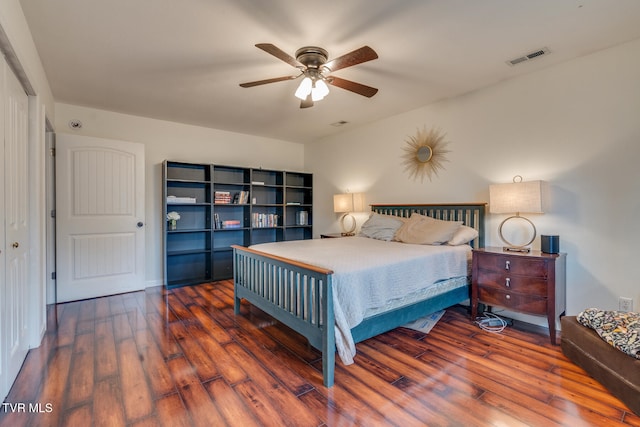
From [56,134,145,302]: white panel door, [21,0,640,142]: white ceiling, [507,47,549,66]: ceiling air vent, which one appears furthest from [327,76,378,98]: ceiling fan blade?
[56,134,145,302]: white panel door

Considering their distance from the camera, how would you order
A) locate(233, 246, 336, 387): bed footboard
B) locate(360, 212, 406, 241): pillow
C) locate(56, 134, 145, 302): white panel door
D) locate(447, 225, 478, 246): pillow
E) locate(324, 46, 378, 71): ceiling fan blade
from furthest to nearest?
1. locate(360, 212, 406, 241): pillow
2. locate(56, 134, 145, 302): white panel door
3. locate(447, 225, 478, 246): pillow
4. locate(324, 46, 378, 71): ceiling fan blade
5. locate(233, 246, 336, 387): bed footboard

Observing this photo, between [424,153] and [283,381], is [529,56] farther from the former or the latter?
[283,381]

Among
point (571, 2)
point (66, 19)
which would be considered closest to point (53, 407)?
point (66, 19)

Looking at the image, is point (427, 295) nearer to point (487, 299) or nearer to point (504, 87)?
point (487, 299)

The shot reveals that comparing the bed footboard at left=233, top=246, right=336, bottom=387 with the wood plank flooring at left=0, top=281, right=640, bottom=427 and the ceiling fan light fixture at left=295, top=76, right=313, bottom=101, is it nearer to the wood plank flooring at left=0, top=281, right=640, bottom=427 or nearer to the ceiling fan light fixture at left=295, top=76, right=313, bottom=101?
the wood plank flooring at left=0, top=281, right=640, bottom=427

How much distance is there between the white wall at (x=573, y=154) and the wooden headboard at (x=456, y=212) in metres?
0.11

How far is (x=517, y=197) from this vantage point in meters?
2.65

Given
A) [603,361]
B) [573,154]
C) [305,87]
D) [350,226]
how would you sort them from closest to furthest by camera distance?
1. [603,361]
2. [305,87]
3. [573,154]
4. [350,226]

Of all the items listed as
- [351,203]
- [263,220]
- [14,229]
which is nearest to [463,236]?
[351,203]

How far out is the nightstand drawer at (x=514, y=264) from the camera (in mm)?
2441

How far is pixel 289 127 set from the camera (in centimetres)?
473

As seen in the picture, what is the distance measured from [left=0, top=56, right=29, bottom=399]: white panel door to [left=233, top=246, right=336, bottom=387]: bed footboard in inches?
63.0

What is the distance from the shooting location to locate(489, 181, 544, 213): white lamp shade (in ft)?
8.39

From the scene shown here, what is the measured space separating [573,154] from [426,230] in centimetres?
143
